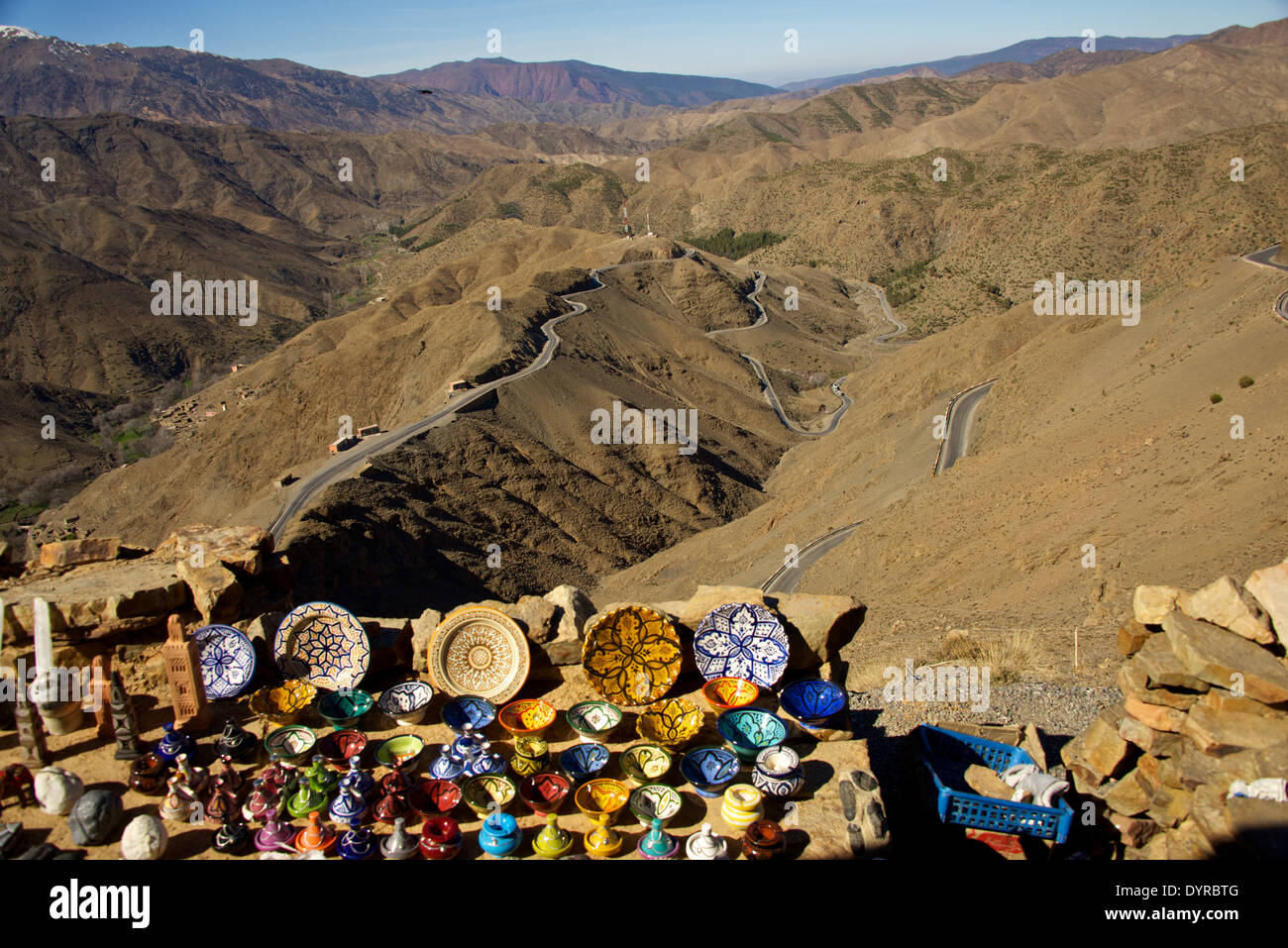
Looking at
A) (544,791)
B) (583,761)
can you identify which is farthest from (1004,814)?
(544,791)

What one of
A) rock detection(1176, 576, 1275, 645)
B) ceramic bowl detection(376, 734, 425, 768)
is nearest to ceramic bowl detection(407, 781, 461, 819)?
ceramic bowl detection(376, 734, 425, 768)

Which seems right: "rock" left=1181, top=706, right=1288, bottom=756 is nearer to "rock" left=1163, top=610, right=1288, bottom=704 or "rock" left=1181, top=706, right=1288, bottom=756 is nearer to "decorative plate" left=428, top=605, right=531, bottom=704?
"rock" left=1163, top=610, right=1288, bottom=704

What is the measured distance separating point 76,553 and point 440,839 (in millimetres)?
11231

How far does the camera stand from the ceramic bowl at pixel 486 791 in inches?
356

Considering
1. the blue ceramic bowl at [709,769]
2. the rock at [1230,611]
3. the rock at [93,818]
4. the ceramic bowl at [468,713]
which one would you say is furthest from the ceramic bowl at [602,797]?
the rock at [1230,611]

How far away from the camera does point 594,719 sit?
10617 mm

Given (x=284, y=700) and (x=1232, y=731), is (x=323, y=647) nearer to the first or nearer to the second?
(x=284, y=700)

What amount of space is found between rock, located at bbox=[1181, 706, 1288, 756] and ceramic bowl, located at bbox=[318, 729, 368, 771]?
9757mm

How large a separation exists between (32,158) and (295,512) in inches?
8072

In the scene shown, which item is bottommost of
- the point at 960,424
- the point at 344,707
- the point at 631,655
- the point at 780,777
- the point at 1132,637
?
the point at 780,777

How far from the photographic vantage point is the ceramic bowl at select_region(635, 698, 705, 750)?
34.0 feet

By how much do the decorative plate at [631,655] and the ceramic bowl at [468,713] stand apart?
1.48 metres

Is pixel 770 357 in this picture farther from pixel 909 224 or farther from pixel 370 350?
pixel 909 224
